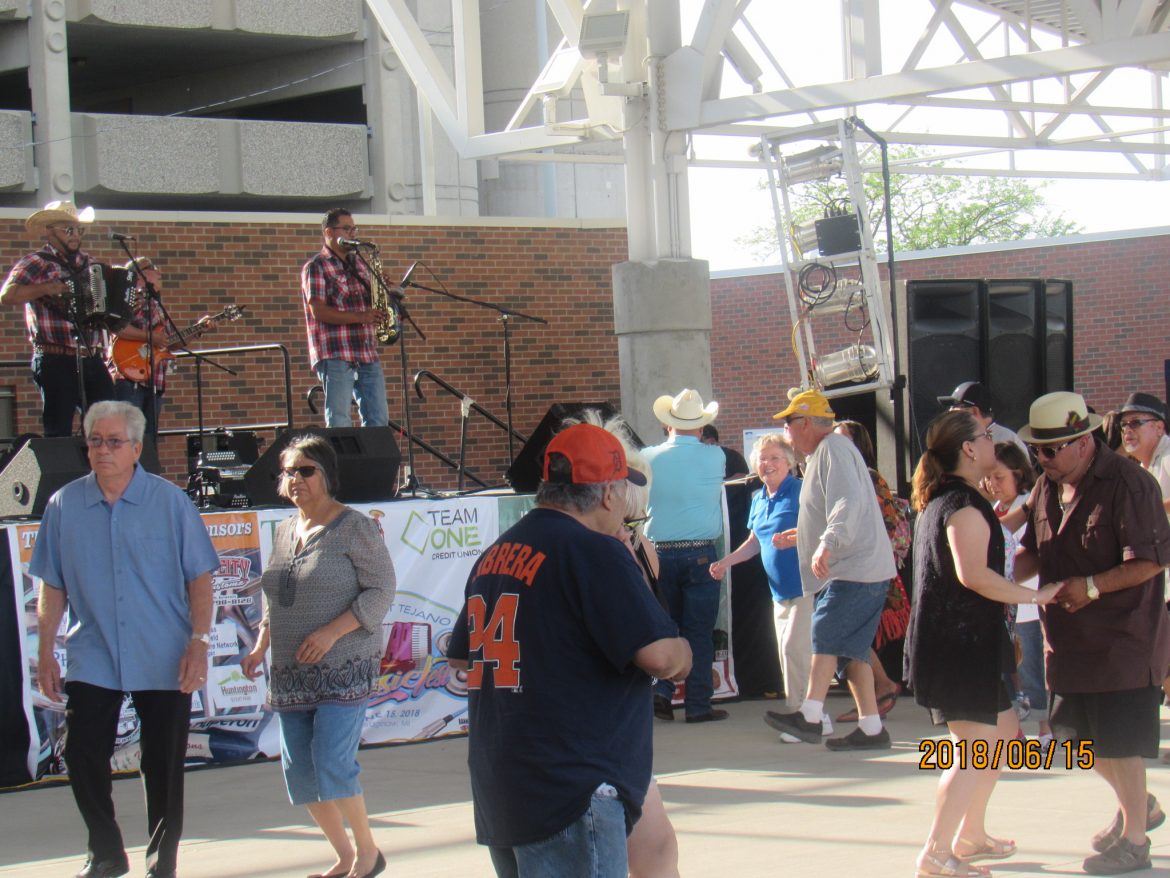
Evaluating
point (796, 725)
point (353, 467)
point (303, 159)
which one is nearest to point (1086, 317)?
point (303, 159)

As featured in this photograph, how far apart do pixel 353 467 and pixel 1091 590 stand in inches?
186

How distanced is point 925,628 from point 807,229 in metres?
6.27

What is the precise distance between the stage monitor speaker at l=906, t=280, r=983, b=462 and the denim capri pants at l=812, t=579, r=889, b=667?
321 centimetres

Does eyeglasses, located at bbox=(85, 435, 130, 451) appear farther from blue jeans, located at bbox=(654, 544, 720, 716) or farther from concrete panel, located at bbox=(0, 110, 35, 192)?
concrete panel, located at bbox=(0, 110, 35, 192)

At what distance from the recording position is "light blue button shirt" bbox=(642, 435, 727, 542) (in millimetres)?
8805

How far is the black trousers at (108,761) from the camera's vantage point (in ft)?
17.6

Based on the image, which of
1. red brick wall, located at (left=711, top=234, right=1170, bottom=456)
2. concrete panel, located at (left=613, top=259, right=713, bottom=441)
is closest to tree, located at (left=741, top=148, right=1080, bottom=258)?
red brick wall, located at (left=711, top=234, right=1170, bottom=456)

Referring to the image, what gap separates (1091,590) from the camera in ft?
17.3

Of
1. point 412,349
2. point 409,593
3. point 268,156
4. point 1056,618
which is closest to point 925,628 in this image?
point 1056,618

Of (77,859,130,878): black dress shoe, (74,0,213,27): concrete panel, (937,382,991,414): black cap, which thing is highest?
(74,0,213,27): concrete panel

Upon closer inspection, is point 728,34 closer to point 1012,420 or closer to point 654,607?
point 1012,420

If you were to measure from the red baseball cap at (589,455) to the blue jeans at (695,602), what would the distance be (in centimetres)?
510

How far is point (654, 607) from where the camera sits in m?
3.60
